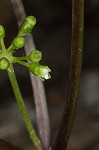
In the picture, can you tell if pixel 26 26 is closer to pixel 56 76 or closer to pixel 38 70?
pixel 38 70

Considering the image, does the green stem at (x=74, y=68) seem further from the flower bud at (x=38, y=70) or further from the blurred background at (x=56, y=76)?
the blurred background at (x=56, y=76)

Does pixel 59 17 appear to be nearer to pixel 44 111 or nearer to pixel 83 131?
pixel 83 131

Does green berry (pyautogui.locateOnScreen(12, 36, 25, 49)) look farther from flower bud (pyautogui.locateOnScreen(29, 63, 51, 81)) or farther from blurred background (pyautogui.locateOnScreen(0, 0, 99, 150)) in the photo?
blurred background (pyautogui.locateOnScreen(0, 0, 99, 150))

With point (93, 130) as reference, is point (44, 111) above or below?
above

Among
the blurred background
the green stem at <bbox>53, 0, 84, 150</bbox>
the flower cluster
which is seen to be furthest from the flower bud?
the blurred background

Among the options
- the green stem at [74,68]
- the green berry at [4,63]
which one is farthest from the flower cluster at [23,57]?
the green stem at [74,68]

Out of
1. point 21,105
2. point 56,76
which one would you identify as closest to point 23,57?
point 21,105

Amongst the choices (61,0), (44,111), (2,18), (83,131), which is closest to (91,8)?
(61,0)
